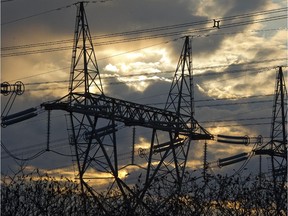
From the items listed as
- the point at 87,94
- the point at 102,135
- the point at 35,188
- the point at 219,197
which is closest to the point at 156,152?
the point at 102,135

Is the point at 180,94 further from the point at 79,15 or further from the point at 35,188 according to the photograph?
the point at 35,188

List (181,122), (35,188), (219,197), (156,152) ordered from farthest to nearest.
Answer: (156,152) < (181,122) < (219,197) < (35,188)

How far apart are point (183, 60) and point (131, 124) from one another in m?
10.6

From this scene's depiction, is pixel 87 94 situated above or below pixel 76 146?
above

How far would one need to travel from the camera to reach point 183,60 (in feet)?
185

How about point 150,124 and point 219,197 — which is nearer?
point 219,197

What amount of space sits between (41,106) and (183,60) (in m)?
15.4

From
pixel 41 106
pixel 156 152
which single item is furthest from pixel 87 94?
pixel 156 152

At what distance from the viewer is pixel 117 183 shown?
46.7 meters

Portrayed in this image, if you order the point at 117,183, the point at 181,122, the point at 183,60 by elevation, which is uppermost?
the point at 183,60

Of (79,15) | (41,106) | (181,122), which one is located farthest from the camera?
(181,122)

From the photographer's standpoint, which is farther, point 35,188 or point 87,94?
point 87,94

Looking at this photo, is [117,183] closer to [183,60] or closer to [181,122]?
[181,122]

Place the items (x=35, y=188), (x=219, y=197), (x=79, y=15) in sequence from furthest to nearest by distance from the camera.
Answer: (x=79, y=15) < (x=219, y=197) < (x=35, y=188)
